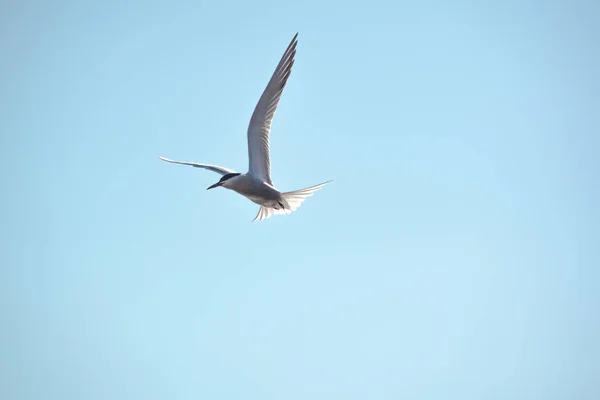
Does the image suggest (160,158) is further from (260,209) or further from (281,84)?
(281,84)

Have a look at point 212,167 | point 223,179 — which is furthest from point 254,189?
point 212,167

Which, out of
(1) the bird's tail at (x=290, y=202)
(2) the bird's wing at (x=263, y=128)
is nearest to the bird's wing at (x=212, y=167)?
(2) the bird's wing at (x=263, y=128)

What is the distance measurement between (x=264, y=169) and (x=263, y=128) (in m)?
0.56

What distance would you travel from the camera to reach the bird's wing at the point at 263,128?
9148mm

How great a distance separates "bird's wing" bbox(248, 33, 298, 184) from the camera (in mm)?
9148

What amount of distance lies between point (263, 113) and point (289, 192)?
112cm

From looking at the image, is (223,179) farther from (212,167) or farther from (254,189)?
(212,167)

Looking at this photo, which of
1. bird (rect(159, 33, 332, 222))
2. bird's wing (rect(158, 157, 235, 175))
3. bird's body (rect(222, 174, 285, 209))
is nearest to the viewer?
bird (rect(159, 33, 332, 222))

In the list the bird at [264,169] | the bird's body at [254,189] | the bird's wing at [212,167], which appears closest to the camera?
the bird at [264,169]

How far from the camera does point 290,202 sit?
31.9 ft

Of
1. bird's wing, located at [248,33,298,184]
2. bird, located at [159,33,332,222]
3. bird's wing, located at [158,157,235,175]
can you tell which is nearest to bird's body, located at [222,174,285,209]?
bird, located at [159,33,332,222]

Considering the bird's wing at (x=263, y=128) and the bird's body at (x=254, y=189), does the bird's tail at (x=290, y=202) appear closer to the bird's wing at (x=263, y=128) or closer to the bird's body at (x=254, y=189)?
the bird's body at (x=254, y=189)

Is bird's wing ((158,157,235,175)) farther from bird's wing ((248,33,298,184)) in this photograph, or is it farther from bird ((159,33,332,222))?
bird's wing ((248,33,298,184))

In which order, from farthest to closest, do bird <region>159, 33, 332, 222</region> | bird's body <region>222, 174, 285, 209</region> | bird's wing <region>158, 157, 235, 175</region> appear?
bird's wing <region>158, 157, 235, 175</region>, bird's body <region>222, 174, 285, 209</region>, bird <region>159, 33, 332, 222</region>
